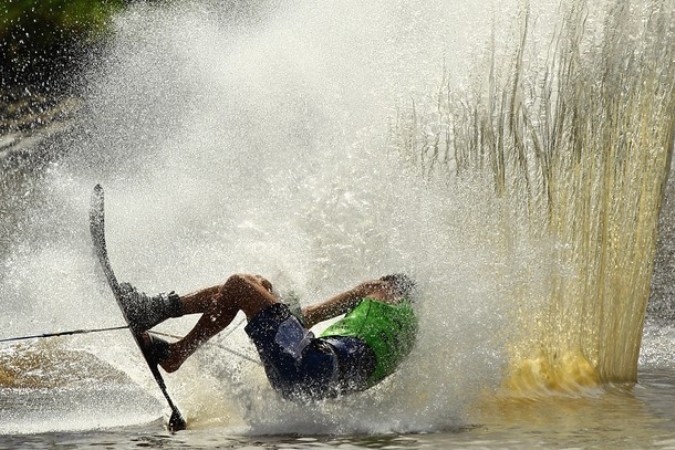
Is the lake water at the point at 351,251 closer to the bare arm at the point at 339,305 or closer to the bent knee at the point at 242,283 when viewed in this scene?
the bare arm at the point at 339,305

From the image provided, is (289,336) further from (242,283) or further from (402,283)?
(402,283)

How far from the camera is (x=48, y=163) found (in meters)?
18.5

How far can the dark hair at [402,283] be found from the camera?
295 inches

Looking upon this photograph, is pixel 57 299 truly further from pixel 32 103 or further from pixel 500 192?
pixel 32 103

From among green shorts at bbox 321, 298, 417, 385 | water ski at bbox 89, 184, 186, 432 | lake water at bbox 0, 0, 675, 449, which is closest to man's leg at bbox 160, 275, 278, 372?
water ski at bbox 89, 184, 186, 432

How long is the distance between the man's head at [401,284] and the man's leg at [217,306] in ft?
2.74

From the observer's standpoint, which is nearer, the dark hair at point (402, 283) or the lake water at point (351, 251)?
the lake water at point (351, 251)

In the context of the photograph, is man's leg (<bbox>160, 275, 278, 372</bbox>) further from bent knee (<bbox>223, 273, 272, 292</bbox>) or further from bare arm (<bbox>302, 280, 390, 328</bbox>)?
bare arm (<bbox>302, 280, 390, 328</bbox>)

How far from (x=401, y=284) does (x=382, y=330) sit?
497 millimetres

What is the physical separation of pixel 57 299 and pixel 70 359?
1.73ft

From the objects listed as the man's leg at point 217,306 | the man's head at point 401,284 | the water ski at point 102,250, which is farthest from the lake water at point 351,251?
the water ski at point 102,250

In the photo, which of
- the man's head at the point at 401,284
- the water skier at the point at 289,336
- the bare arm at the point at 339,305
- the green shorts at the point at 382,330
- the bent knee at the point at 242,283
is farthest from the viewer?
the bare arm at the point at 339,305

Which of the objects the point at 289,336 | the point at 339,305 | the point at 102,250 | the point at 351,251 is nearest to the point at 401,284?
the point at 339,305

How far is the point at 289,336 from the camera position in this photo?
6.84 meters
